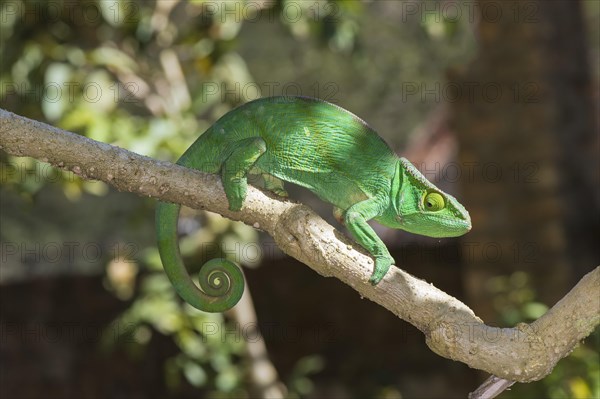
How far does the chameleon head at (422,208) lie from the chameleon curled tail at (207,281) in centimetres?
28

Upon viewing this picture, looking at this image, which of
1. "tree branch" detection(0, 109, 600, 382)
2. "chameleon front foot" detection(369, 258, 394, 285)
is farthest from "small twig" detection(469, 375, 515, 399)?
"chameleon front foot" detection(369, 258, 394, 285)

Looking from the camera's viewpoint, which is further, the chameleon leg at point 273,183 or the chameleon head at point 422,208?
the chameleon leg at point 273,183

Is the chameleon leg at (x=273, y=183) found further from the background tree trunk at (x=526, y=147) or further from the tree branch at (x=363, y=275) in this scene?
the background tree trunk at (x=526, y=147)

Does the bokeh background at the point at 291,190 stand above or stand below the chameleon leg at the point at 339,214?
below

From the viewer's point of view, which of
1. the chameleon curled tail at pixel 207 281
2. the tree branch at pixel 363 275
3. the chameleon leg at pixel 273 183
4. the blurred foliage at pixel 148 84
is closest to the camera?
the tree branch at pixel 363 275

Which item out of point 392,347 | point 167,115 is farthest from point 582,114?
point 167,115

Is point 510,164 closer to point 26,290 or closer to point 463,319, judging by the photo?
point 26,290

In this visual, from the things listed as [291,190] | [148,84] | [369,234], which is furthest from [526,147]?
[369,234]

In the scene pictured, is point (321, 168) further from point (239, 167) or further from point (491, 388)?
point (491, 388)

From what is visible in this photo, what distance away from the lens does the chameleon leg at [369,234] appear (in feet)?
4.09

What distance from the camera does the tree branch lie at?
3.98 feet

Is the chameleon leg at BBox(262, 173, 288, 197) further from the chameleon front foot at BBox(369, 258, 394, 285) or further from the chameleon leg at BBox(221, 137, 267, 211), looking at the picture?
the chameleon front foot at BBox(369, 258, 394, 285)

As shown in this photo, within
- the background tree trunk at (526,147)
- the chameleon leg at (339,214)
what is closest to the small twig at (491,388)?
the chameleon leg at (339,214)

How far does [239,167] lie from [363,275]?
0.84 ft
